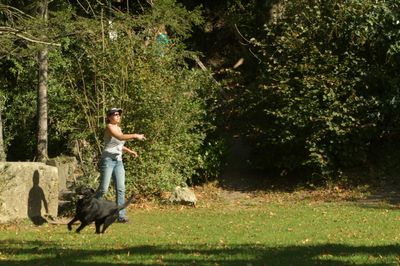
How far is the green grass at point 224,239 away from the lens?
330 inches

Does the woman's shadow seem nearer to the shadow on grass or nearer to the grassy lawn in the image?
the grassy lawn

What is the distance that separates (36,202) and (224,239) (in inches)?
194

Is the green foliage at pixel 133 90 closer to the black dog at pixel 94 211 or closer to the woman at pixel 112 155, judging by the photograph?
the woman at pixel 112 155

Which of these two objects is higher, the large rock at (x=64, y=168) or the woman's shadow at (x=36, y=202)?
the large rock at (x=64, y=168)

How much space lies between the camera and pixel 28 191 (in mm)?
13797

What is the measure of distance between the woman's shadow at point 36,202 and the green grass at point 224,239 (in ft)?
1.38

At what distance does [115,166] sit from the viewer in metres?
13.0

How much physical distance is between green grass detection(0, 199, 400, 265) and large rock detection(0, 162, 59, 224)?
35 centimetres

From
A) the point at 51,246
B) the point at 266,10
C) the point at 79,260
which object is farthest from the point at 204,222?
the point at 266,10

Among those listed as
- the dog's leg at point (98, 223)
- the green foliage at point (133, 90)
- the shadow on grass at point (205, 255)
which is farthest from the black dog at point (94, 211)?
the green foliage at point (133, 90)

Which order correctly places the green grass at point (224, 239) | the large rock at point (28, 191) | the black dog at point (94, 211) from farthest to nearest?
the large rock at point (28, 191) → the black dog at point (94, 211) → the green grass at point (224, 239)

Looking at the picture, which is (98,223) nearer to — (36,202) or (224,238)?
(224,238)

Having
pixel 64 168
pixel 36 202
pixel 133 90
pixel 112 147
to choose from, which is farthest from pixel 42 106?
pixel 112 147

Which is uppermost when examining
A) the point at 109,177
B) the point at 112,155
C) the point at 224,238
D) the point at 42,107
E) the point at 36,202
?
the point at 42,107
